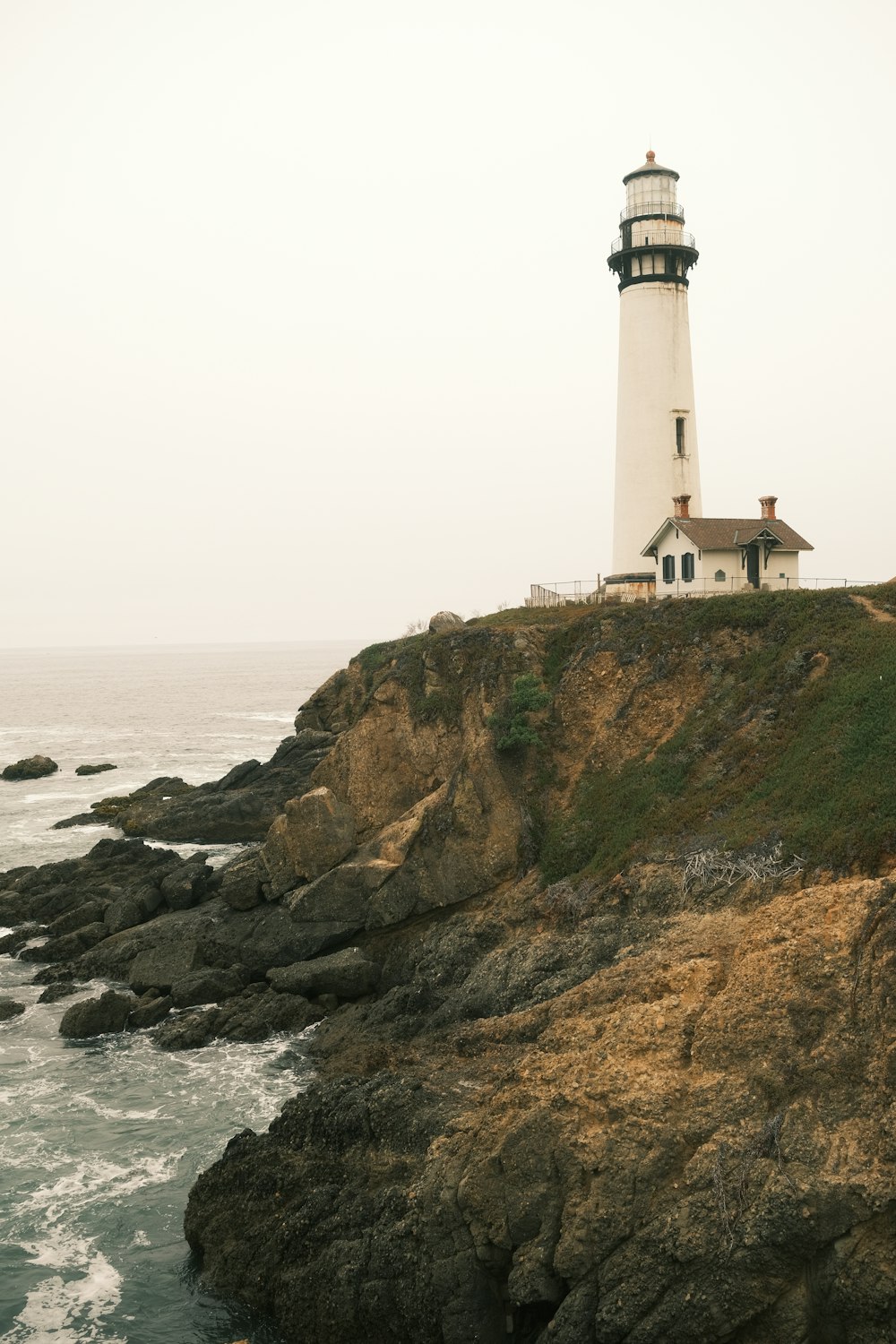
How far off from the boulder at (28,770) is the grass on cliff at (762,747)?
4774cm

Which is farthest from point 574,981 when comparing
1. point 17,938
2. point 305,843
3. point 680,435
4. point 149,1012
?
point 680,435

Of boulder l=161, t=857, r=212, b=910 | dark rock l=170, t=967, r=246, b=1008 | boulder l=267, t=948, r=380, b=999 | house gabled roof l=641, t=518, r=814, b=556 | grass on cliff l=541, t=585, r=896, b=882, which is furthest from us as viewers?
house gabled roof l=641, t=518, r=814, b=556

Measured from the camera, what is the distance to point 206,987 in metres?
29.7

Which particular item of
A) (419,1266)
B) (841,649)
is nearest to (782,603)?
(841,649)

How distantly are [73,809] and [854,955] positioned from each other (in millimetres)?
50098

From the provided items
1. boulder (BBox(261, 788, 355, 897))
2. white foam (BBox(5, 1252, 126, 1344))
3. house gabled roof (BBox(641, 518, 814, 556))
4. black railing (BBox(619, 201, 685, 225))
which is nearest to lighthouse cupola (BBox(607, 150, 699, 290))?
black railing (BBox(619, 201, 685, 225))

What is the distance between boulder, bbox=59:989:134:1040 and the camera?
2762cm

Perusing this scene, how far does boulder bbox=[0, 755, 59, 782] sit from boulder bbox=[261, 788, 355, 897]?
140 feet

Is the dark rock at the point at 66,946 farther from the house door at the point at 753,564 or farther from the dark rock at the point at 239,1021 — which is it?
the house door at the point at 753,564

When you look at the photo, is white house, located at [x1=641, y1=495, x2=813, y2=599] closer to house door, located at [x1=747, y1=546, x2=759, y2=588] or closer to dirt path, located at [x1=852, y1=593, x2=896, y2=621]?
house door, located at [x1=747, y1=546, x2=759, y2=588]

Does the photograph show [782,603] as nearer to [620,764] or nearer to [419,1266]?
[620,764]

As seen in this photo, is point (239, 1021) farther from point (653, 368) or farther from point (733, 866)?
point (653, 368)

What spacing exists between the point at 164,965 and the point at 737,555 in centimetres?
2613

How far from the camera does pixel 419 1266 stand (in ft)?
52.4
